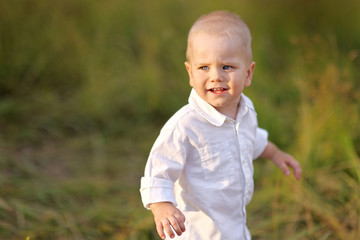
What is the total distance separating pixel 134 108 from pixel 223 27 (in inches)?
105

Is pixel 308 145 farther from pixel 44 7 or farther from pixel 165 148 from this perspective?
pixel 44 7

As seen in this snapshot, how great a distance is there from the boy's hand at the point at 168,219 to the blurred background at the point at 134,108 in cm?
98

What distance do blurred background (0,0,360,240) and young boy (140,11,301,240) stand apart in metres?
0.83

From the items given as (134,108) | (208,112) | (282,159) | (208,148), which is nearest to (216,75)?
(208,112)

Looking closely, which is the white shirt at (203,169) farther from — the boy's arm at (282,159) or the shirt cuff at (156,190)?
the boy's arm at (282,159)

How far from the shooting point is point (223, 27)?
158cm

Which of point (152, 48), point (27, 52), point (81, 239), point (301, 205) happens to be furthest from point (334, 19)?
point (81, 239)

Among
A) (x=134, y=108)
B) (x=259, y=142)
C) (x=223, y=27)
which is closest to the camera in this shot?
(x=223, y=27)

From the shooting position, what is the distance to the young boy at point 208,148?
5.16 feet

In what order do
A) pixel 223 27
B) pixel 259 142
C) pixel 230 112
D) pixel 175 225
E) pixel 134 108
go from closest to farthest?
pixel 175 225, pixel 223 27, pixel 230 112, pixel 259 142, pixel 134 108

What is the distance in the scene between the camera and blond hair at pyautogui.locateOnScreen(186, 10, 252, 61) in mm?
1578

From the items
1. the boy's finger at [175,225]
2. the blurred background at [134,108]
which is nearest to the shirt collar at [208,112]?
the boy's finger at [175,225]

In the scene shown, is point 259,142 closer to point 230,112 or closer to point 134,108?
point 230,112

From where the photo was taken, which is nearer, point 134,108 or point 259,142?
point 259,142
